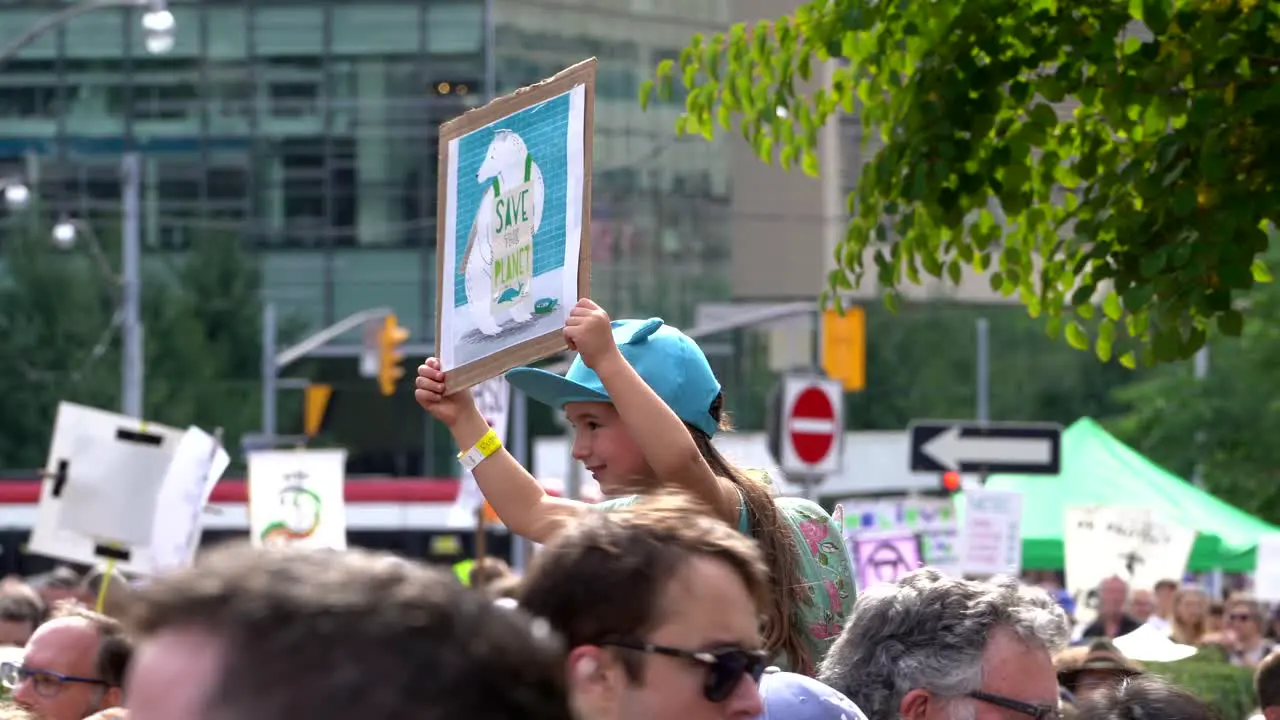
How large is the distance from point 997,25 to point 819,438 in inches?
250

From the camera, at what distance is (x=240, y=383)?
44.7 m

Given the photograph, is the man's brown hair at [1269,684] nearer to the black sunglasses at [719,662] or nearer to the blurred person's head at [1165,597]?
the black sunglasses at [719,662]

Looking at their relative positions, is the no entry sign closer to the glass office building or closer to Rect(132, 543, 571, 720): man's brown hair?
Rect(132, 543, 571, 720): man's brown hair

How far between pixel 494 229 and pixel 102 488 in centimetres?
804

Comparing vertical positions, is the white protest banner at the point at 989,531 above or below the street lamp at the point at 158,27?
below

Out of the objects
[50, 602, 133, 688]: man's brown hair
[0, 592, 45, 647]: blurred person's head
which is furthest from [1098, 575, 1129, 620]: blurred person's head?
[50, 602, 133, 688]: man's brown hair

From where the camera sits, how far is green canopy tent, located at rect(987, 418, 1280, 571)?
21.8m

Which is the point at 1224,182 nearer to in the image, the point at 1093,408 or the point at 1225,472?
the point at 1225,472

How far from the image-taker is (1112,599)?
1360 cm

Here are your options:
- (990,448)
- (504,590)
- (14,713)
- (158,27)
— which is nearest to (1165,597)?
(990,448)

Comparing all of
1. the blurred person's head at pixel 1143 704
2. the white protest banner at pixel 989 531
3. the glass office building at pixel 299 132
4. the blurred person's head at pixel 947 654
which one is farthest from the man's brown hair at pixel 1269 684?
the glass office building at pixel 299 132

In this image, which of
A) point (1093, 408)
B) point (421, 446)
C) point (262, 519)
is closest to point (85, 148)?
point (421, 446)

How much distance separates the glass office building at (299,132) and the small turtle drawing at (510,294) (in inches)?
1668

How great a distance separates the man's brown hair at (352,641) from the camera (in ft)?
3.85
